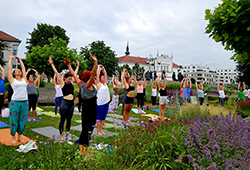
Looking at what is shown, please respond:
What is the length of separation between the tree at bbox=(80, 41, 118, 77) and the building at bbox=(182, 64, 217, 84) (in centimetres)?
8433

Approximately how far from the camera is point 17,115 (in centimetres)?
470

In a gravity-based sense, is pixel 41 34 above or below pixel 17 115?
above

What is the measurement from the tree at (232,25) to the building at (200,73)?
121 m

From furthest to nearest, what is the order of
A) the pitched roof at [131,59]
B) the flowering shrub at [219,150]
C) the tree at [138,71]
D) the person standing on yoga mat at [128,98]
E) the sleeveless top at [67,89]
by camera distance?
the pitched roof at [131,59] < the tree at [138,71] < the person standing on yoga mat at [128,98] < the sleeveless top at [67,89] < the flowering shrub at [219,150]

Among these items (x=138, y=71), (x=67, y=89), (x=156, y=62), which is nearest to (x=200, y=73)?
(x=156, y=62)

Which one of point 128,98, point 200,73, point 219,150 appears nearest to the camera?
point 219,150

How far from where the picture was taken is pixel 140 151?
9.96 ft

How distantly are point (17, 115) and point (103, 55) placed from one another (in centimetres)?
4808

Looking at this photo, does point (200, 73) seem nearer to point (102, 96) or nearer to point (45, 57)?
point (45, 57)

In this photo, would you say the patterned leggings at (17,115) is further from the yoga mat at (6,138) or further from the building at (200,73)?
the building at (200,73)

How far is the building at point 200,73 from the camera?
12000cm

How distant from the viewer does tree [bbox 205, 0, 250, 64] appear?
5121 millimetres

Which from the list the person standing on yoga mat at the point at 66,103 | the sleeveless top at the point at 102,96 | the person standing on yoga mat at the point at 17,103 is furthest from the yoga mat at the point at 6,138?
the sleeveless top at the point at 102,96

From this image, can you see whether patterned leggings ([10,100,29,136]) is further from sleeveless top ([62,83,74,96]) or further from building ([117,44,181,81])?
building ([117,44,181,81])
